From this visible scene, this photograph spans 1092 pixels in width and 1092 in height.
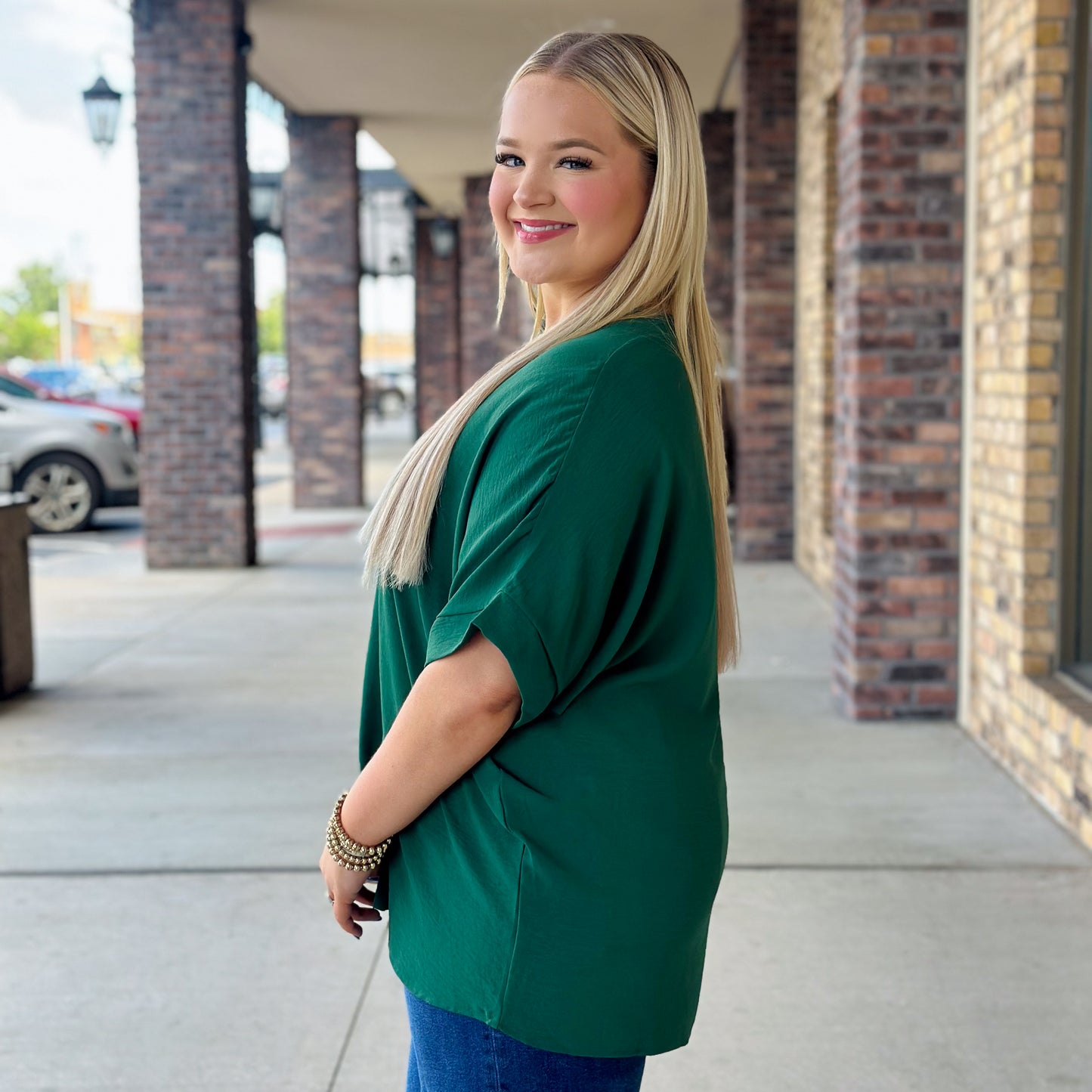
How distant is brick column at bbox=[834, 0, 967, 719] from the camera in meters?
5.25

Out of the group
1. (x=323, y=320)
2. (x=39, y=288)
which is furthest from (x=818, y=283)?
(x=39, y=288)

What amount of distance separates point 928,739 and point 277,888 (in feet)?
8.30

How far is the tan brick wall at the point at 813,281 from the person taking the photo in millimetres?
8719

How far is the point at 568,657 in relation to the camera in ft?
4.28

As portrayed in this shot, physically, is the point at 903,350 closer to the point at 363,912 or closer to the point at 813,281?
the point at 813,281

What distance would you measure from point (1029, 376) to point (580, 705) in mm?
3615

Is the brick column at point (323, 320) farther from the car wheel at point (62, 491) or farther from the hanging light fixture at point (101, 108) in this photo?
the hanging light fixture at point (101, 108)

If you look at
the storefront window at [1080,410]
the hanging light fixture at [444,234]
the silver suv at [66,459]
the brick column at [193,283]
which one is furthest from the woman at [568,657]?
the hanging light fixture at [444,234]

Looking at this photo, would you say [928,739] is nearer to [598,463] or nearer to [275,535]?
[598,463]

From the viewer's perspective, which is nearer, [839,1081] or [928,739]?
[839,1081]

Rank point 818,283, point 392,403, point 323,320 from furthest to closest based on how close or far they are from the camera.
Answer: point 392,403 < point 323,320 < point 818,283

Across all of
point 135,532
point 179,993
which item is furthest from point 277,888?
point 135,532

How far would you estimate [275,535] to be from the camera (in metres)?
12.5

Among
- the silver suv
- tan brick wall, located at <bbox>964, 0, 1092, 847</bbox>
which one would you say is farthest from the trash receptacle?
the silver suv
